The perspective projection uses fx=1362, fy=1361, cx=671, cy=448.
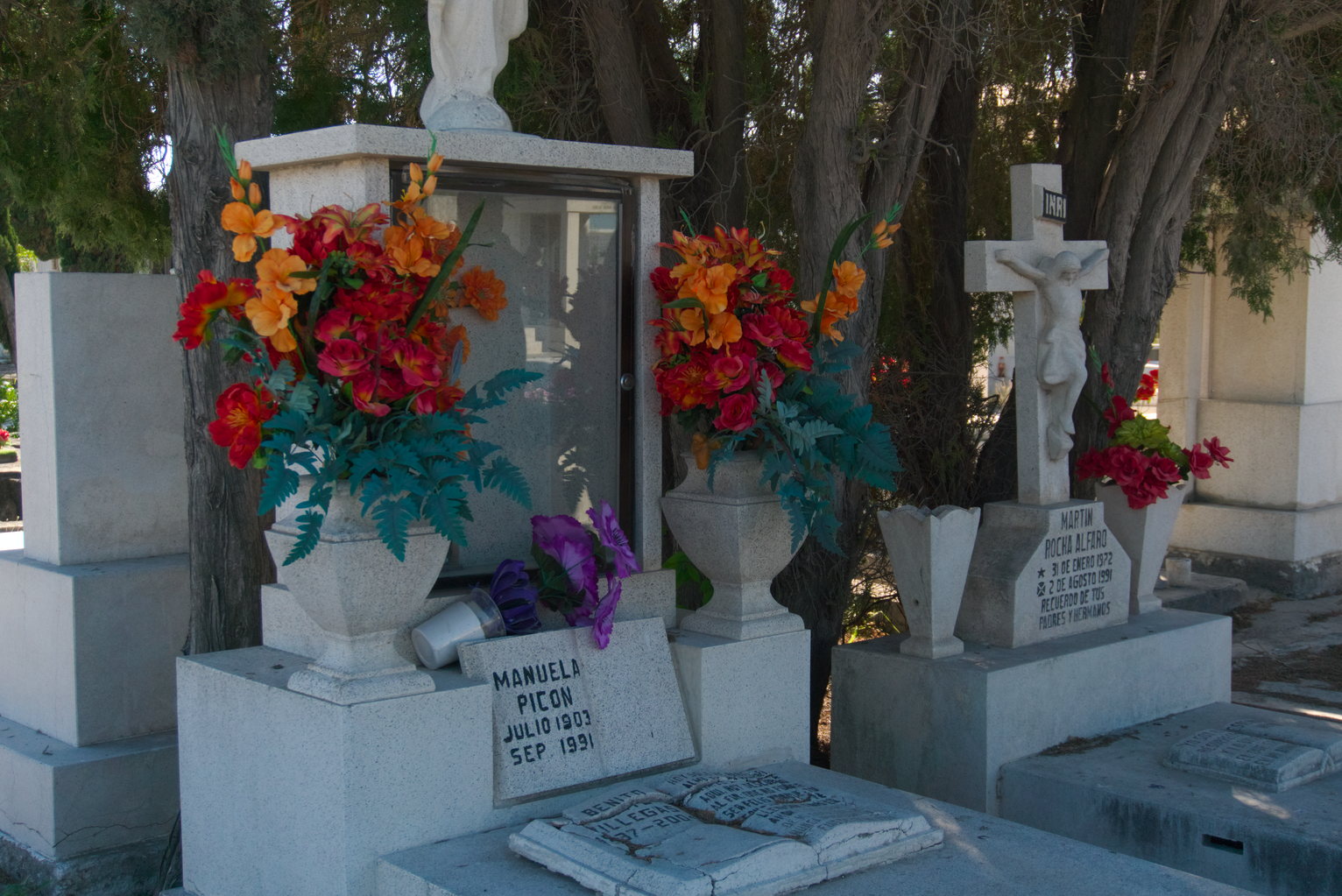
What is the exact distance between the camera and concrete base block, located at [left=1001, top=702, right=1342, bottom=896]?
13.7ft

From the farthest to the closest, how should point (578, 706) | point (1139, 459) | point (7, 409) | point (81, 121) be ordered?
1. point (7, 409)
2. point (81, 121)
3. point (1139, 459)
4. point (578, 706)

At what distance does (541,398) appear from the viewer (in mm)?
4277

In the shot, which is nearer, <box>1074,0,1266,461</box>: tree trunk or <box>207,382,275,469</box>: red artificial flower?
<box>207,382,275,469</box>: red artificial flower

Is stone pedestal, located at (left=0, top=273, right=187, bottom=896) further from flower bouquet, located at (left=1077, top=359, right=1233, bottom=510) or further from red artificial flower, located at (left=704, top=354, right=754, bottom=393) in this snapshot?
flower bouquet, located at (left=1077, top=359, right=1233, bottom=510)

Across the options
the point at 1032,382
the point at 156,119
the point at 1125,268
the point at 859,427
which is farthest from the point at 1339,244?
the point at 156,119

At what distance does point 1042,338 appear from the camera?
227 inches

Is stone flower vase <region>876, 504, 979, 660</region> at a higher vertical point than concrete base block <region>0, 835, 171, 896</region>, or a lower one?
higher

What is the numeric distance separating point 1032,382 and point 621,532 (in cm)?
236

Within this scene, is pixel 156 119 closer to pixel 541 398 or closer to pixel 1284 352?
A: pixel 541 398

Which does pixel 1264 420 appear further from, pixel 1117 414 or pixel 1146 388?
pixel 1117 414

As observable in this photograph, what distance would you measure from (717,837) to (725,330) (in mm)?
1484

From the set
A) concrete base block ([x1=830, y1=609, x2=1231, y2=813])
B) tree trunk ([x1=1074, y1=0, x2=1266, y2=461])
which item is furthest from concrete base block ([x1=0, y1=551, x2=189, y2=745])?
tree trunk ([x1=1074, y1=0, x2=1266, y2=461])

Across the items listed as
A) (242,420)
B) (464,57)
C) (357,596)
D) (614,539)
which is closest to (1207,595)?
(614,539)

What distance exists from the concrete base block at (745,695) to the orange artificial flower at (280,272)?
1648 mm
